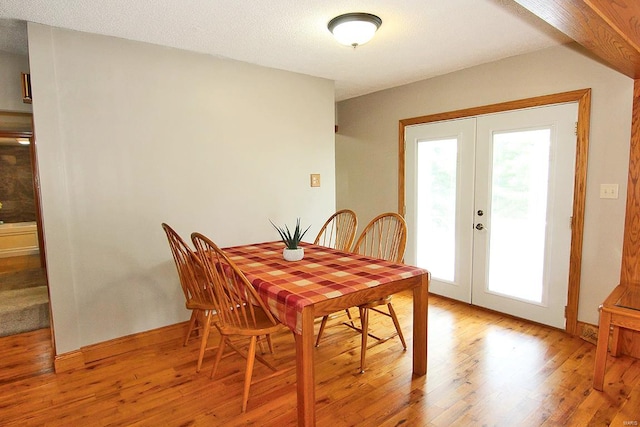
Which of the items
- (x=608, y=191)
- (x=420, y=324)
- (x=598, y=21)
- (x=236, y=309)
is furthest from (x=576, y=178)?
(x=236, y=309)

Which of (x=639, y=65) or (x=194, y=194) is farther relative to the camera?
(x=194, y=194)

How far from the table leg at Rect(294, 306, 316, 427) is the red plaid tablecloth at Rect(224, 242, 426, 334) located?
0.04 meters

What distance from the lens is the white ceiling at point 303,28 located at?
2.03 meters

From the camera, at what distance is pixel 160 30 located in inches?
92.7

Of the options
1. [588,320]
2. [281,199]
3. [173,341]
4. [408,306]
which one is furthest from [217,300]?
[588,320]

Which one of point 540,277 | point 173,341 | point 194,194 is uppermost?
point 194,194

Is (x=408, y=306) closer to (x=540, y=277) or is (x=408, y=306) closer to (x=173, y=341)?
(x=540, y=277)

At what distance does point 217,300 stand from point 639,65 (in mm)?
2778

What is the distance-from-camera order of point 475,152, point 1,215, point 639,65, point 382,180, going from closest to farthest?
point 639,65 < point 475,152 < point 382,180 < point 1,215

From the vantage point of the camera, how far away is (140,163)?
8.59ft

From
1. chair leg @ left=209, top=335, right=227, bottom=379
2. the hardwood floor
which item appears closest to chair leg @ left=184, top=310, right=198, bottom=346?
the hardwood floor

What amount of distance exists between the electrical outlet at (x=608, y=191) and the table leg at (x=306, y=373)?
7.87 ft

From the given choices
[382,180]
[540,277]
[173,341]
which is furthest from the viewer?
[382,180]

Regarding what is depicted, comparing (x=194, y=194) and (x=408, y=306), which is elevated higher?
(x=194, y=194)
